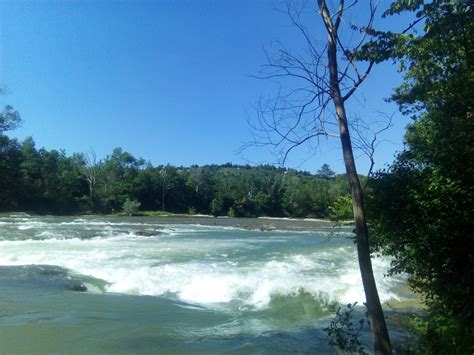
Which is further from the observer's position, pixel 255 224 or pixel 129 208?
pixel 129 208

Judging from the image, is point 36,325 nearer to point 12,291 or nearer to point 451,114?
point 12,291

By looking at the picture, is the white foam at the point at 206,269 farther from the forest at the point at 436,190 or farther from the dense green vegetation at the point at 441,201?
the dense green vegetation at the point at 441,201

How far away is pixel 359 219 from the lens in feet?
14.6

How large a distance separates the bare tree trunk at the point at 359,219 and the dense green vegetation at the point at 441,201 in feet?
5.73

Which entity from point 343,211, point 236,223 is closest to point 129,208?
point 236,223

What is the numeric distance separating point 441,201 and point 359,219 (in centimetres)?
256

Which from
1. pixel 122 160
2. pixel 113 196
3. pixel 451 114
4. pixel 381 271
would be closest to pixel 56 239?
pixel 381 271

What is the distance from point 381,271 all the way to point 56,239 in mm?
19317

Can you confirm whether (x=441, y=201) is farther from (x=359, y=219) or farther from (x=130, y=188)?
(x=130, y=188)

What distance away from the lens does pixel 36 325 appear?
8305 millimetres

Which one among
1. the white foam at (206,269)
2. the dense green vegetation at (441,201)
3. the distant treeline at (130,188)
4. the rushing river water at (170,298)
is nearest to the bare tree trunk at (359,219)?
the dense green vegetation at (441,201)

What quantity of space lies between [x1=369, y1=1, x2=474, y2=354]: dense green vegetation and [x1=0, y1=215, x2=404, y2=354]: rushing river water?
232 centimetres

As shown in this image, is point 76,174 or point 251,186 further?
point 251,186

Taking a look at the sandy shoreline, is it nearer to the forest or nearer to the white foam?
the white foam
